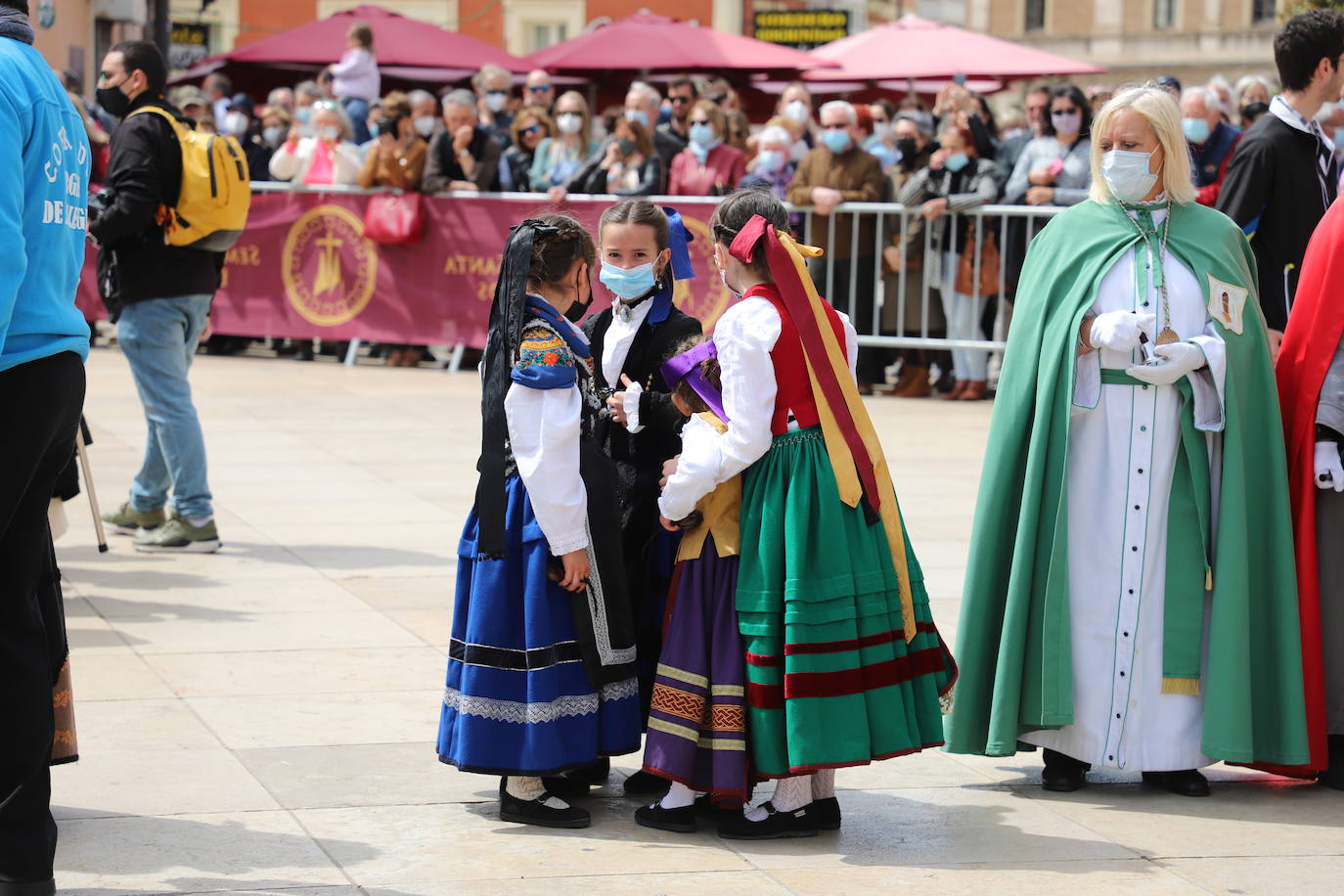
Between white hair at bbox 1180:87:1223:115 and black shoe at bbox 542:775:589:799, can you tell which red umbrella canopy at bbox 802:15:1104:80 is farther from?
black shoe at bbox 542:775:589:799

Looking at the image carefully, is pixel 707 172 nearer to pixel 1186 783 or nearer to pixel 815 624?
pixel 1186 783

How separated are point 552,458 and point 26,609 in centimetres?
121

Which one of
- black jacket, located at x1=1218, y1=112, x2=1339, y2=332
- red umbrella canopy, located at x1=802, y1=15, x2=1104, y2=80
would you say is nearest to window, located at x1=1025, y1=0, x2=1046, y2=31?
red umbrella canopy, located at x1=802, y1=15, x2=1104, y2=80

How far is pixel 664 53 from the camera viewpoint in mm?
21297

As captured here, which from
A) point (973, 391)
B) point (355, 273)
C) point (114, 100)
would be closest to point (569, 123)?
point (355, 273)

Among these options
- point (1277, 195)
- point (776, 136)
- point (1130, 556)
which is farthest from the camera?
point (776, 136)

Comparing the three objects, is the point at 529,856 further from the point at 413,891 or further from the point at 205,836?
the point at 205,836

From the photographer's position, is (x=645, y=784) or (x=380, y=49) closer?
(x=645, y=784)

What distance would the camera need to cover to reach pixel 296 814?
188 inches

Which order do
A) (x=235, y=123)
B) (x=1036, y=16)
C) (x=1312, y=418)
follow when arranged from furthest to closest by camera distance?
(x=1036, y=16) < (x=235, y=123) < (x=1312, y=418)

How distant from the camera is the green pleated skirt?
4551 mm

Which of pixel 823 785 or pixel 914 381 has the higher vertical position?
pixel 914 381

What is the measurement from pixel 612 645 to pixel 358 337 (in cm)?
1058

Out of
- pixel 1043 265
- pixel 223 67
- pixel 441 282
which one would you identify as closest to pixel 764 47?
pixel 223 67
